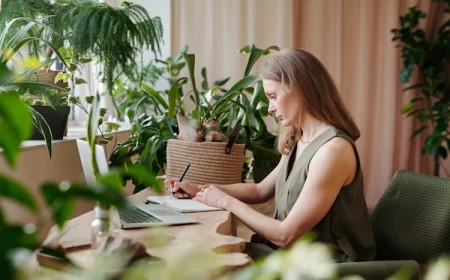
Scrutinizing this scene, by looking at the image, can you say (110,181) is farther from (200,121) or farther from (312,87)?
(200,121)

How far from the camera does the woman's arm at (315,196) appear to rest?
1.82 meters

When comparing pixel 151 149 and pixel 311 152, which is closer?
pixel 311 152

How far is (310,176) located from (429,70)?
3471 millimetres

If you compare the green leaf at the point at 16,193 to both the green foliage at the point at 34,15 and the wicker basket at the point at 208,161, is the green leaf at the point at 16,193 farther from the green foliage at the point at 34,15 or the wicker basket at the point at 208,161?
the green foliage at the point at 34,15

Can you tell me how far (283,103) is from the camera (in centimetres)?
205

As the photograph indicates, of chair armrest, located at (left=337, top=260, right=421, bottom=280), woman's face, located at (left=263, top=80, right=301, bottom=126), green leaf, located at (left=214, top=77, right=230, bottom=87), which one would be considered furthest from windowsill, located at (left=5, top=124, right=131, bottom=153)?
chair armrest, located at (left=337, top=260, right=421, bottom=280)

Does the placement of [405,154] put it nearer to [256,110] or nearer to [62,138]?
[256,110]

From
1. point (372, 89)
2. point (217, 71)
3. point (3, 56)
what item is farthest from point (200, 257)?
point (372, 89)

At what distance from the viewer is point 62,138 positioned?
2.66 meters

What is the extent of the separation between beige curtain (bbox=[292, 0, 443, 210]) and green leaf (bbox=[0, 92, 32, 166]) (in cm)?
451

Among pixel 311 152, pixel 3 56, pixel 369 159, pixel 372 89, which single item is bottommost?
pixel 369 159

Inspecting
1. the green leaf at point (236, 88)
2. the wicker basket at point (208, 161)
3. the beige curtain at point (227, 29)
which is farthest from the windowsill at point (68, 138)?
the beige curtain at point (227, 29)

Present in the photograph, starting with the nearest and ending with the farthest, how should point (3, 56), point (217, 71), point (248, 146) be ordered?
point (3, 56)
point (248, 146)
point (217, 71)

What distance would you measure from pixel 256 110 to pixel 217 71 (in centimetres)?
143
